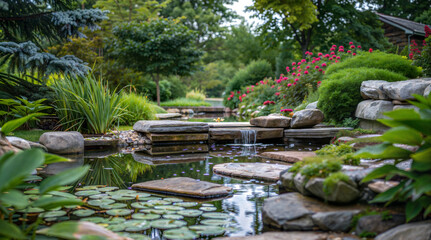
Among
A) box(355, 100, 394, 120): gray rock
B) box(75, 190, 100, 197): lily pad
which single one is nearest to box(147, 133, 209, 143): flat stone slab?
box(355, 100, 394, 120): gray rock

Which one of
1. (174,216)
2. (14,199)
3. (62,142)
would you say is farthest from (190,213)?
(62,142)

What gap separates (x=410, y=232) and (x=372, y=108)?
3950 millimetres

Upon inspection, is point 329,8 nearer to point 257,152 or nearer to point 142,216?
point 257,152

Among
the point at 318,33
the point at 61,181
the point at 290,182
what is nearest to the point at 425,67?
the point at 290,182

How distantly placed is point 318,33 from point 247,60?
908 centimetres

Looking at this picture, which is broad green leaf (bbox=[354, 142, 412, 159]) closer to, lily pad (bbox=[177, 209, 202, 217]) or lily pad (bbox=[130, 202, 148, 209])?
lily pad (bbox=[177, 209, 202, 217])

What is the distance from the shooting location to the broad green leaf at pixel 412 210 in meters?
1.75

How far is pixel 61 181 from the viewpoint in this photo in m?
1.73

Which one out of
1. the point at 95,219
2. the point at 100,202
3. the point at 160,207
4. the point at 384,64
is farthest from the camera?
the point at 384,64

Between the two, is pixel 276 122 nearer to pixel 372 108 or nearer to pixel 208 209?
pixel 372 108

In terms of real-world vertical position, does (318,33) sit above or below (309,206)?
above

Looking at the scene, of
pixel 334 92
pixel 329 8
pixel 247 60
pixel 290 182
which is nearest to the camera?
pixel 290 182

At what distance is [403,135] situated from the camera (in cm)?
188

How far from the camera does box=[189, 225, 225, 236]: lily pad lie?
2.10 metres
